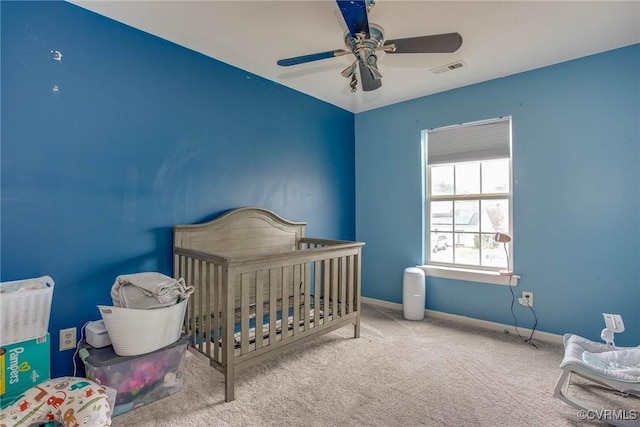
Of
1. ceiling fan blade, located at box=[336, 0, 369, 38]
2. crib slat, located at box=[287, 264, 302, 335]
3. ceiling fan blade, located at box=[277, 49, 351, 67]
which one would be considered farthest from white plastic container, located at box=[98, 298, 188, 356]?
ceiling fan blade, located at box=[336, 0, 369, 38]

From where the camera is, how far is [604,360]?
190 cm

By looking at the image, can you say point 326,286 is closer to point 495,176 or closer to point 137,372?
point 137,372

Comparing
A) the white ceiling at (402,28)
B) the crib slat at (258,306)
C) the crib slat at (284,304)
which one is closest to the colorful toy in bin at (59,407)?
the crib slat at (258,306)

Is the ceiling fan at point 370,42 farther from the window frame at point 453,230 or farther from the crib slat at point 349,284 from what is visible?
the window frame at point 453,230

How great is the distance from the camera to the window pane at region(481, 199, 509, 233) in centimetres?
301


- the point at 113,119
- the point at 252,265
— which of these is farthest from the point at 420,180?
the point at 113,119

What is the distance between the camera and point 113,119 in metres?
2.07

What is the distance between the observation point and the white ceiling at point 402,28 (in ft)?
6.28

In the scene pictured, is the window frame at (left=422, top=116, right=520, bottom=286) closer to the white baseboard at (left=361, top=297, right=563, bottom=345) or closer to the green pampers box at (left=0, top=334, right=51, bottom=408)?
the white baseboard at (left=361, top=297, right=563, bottom=345)

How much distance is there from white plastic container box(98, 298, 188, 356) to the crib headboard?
0.67 metres

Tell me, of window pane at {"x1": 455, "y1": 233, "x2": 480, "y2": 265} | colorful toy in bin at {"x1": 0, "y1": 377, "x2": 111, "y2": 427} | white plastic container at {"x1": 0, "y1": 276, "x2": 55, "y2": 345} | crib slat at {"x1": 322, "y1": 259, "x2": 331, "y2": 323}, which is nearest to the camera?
colorful toy in bin at {"x1": 0, "y1": 377, "x2": 111, "y2": 427}

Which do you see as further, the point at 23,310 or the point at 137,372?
the point at 137,372

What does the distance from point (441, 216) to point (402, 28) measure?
2008 mm

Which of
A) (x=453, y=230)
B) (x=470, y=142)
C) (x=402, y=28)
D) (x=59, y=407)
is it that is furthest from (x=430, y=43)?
(x=59, y=407)
